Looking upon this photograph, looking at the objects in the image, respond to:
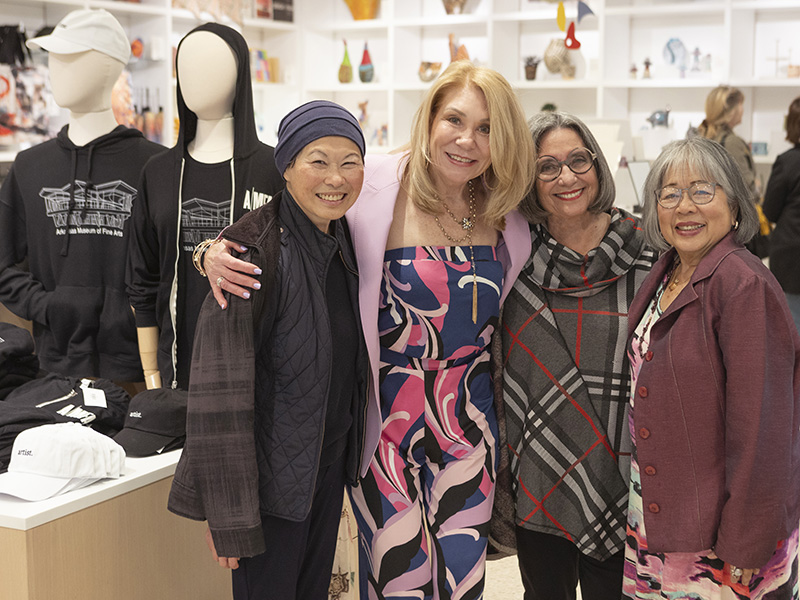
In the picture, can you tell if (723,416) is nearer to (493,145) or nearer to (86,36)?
(493,145)

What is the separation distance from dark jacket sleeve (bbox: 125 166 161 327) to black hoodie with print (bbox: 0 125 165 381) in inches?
6.5

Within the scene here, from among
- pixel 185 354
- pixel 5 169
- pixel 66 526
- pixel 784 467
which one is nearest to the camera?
pixel 784 467

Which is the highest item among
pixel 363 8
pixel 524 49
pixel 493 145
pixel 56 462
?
pixel 363 8

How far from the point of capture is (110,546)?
6.34 ft

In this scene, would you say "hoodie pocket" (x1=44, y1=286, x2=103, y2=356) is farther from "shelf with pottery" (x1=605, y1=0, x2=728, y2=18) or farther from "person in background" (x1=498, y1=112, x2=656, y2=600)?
"shelf with pottery" (x1=605, y1=0, x2=728, y2=18)

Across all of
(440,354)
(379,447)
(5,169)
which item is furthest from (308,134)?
(5,169)

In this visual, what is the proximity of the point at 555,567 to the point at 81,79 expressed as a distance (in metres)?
1.97

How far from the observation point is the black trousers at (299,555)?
1.69 metres

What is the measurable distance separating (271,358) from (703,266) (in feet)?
2.83

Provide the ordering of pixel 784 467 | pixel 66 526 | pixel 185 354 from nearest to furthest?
pixel 784 467 < pixel 66 526 < pixel 185 354

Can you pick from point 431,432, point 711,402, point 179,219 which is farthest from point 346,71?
point 711,402

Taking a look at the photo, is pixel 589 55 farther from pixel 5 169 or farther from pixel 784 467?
pixel 784 467

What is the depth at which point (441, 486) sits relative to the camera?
1907 millimetres

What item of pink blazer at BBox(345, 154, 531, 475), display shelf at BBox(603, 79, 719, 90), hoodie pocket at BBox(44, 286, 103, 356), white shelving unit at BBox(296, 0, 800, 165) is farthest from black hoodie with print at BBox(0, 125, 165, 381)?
display shelf at BBox(603, 79, 719, 90)
